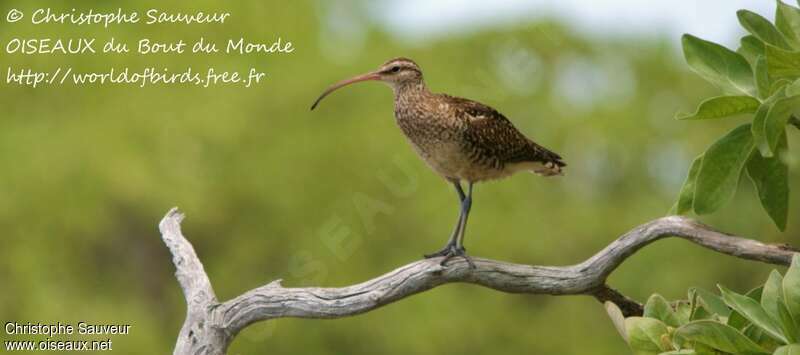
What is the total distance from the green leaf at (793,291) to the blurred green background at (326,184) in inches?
852

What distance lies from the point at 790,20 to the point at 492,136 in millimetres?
3113

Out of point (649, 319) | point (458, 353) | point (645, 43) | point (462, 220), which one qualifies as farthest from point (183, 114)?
point (649, 319)

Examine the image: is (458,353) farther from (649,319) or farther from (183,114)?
(649,319)

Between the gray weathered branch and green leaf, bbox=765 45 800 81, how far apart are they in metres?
1.29

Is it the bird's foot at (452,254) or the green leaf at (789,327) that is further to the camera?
the bird's foot at (452,254)

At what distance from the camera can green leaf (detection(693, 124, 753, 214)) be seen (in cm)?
455

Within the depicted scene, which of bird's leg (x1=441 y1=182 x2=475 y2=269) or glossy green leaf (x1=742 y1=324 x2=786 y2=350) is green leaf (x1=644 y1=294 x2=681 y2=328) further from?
bird's leg (x1=441 y1=182 x2=475 y2=269)

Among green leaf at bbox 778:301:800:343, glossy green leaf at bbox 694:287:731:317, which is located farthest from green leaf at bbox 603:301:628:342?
green leaf at bbox 778:301:800:343

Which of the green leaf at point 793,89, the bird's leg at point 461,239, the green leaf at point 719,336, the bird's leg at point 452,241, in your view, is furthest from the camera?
the bird's leg at point 452,241

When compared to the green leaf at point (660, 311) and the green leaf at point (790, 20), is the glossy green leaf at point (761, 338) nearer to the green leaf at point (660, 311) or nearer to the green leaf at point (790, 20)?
the green leaf at point (660, 311)

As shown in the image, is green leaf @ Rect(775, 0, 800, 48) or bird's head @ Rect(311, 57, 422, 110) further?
bird's head @ Rect(311, 57, 422, 110)

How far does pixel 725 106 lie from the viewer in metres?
4.43

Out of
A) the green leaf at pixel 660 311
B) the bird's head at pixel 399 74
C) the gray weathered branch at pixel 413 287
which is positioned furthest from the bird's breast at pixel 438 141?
the green leaf at pixel 660 311

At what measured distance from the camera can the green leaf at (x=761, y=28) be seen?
4.48 m
